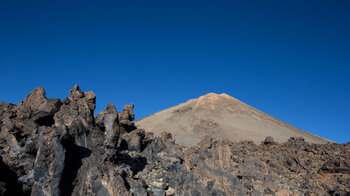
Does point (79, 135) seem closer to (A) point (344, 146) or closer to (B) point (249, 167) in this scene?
(B) point (249, 167)

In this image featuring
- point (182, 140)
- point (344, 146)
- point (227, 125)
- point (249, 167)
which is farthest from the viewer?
point (227, 125)

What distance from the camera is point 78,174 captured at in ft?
27.2

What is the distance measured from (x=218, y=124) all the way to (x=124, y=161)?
48950 mm

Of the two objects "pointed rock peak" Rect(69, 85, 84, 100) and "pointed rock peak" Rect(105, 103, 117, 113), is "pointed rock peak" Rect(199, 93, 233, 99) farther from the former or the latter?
"pointed rock peak" Rect(69, 85, 84, 100)

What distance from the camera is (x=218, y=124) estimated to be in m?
58.6

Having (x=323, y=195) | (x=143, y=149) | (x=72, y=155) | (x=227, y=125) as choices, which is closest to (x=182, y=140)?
(x=227, y=125)

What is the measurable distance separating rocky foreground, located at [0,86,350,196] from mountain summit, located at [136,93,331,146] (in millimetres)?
32256

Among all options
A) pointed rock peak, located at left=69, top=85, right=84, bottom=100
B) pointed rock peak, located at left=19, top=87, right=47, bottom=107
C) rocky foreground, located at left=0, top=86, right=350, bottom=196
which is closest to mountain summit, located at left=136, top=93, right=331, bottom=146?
rocky foreground, located at left=0, top=86, right=350, bottom=196

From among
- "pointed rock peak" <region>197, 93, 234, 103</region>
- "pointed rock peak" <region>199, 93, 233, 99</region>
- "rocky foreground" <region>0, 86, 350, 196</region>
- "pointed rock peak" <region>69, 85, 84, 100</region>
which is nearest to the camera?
"rocky foreground" <region>0, 86, 350, 196</region>

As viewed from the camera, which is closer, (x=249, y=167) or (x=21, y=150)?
(x=21, y=150)

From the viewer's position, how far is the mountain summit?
172 feet

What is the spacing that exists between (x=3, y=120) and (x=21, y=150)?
2638 millimetres

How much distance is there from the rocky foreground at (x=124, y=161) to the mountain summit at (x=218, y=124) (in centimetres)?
3226

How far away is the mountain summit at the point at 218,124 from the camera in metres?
52.3
